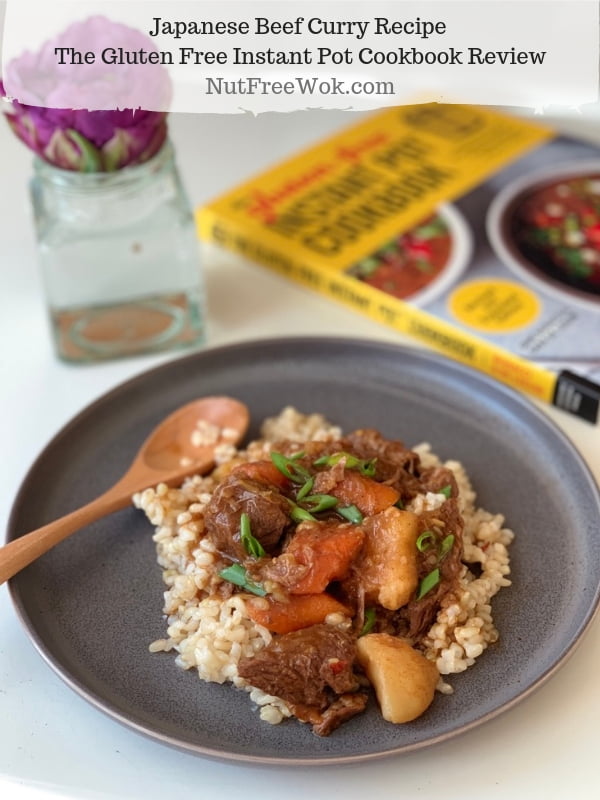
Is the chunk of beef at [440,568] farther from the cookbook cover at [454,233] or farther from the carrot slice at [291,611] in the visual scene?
the cookbook cover at [454,233]

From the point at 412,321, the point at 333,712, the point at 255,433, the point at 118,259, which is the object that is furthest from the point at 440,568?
the point at 118,259

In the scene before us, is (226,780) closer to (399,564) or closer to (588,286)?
(399,564)

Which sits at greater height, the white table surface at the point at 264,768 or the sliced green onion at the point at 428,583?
the sliced green onion at the point at 428,583

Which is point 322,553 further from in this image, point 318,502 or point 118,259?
point 118,259

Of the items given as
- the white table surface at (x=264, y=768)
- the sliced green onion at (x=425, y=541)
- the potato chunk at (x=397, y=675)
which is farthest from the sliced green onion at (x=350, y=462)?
the white table surface at (x=264, y=768)

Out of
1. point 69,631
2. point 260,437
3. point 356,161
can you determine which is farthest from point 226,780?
point 356,161

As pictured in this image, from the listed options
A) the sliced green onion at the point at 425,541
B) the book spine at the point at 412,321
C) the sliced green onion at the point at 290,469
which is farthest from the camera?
the book spine at the point at 412,321
